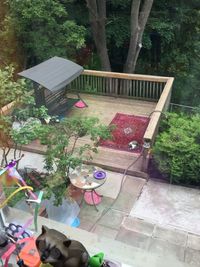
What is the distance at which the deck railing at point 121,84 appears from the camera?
27.0 ft

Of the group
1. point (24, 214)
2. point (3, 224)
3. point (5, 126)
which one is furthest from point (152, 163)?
point (3, 224)

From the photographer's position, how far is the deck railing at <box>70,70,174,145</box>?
8156 millimetres

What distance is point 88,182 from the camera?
4.78 m

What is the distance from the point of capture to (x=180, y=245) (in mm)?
4102

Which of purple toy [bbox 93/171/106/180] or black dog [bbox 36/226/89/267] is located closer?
black dog [bbox 36/226/89/267]

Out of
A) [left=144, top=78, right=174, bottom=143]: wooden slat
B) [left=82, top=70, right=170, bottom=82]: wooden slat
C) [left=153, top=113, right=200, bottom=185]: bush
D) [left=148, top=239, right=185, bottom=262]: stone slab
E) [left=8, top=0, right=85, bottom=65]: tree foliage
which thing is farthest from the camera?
[left=8, top=0, right=85, bottom=65]: tree foliage

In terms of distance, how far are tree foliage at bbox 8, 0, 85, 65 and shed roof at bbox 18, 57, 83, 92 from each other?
1.51 metres

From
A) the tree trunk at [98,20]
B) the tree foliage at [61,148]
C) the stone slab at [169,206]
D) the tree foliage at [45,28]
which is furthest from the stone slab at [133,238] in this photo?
the tree trunk at [98,20]

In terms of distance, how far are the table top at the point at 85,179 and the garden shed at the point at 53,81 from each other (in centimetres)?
223

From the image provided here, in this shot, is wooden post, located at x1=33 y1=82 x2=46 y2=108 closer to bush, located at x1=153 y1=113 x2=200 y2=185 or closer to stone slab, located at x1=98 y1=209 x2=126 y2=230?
bush, located at x1=153 y1=113 x2=200 y2=185

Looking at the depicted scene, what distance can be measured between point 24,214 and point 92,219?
68.1 inches

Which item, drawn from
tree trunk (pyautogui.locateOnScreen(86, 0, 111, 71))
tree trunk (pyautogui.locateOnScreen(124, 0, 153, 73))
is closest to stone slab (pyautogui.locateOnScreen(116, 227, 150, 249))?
tree trunk (pyautogui.locateOnScreen(124, 0, 153, 73))

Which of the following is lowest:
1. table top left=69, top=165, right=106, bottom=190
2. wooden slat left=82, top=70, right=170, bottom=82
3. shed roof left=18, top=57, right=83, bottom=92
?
table top left=69, top=165, right=106, bottom=190

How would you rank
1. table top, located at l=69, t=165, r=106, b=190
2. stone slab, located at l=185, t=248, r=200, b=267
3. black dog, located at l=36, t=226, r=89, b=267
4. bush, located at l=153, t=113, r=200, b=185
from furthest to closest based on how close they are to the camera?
bush, located at l=153, t=113, r=200, b=185 < table top, located at l=69, t=165, r=106, b=190 < stone slab, located at l=185, t=248, r=200, b=267 < black dog, located at l=36, t=226, r=89, b=267
